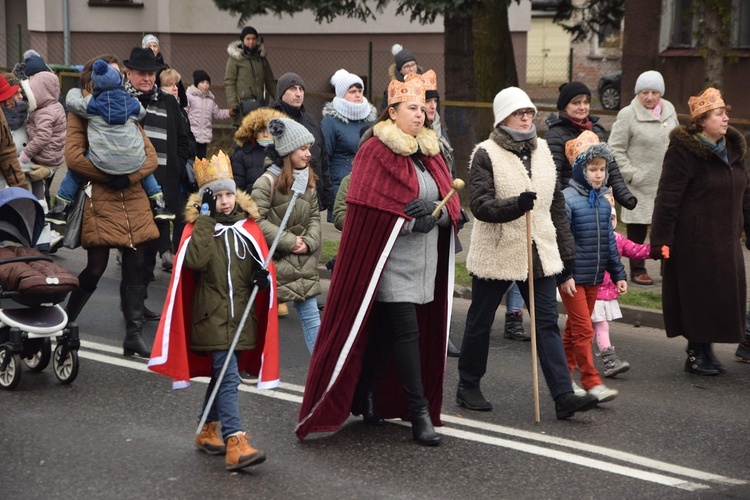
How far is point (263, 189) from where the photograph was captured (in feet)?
26.6

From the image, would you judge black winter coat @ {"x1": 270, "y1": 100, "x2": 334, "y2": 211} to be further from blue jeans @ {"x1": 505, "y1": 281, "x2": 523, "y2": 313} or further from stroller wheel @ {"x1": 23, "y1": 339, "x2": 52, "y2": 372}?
stroller wheel @ {"x1": 23, "y1": 339, "x2": 52, "y2": 372}

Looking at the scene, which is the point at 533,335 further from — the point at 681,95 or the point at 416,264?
the point at 681,95

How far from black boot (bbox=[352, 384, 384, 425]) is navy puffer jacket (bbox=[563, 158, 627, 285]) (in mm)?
1651

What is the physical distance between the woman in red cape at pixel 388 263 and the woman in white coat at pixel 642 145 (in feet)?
17.6

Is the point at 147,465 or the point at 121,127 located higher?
the point at 121,127

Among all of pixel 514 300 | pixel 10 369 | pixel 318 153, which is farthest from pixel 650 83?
pixel 10 369

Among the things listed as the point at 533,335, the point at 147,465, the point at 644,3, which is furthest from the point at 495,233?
the point at 644,3

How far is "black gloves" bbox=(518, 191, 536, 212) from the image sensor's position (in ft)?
22.7

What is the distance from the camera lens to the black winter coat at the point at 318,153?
405 inches

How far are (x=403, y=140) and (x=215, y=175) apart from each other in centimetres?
101

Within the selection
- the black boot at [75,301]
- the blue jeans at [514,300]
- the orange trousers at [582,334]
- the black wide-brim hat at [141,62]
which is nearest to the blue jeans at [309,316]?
the orange trousers at [582,334]

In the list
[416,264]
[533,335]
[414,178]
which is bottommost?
[533,335]

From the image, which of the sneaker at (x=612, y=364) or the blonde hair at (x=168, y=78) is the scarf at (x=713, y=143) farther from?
the blonde hair at (x=168, y=78)

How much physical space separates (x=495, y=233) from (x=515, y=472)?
62.9 inches
